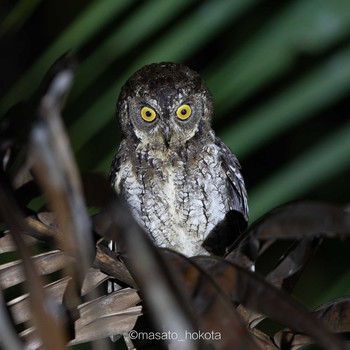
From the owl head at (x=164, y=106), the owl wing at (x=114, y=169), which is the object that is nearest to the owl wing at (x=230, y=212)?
the owl head at (x=164, y=106)

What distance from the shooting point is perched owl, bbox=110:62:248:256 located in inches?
76.5

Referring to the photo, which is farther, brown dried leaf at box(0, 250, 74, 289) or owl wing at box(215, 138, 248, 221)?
owl wing at box(215, 138, 248, 221)

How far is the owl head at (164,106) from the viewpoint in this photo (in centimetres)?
196

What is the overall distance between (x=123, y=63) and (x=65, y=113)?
18 centimetres

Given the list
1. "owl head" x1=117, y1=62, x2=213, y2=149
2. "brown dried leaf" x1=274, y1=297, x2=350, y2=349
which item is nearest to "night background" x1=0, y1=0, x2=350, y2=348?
"brown dried leaf" x1=274, y1=297, x2=350, y2=349

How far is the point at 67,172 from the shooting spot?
49cm

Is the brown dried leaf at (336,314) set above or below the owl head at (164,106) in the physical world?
below

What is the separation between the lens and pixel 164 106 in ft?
6.44

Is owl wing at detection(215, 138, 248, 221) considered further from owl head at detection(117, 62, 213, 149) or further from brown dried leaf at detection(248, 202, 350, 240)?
brown dried leaf at detection(248, 202, 350, 240)

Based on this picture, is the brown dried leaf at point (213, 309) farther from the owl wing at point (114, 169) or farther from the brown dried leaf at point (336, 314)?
the owl wing at point (114, 169)

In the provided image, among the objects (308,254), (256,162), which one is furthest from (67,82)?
(256,162)

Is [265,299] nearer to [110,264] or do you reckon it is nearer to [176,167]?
[110,264]

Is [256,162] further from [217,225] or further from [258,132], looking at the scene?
[258,132]

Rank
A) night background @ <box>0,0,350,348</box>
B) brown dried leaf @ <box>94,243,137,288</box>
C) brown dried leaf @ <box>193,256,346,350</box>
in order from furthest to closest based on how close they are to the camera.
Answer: night background @ <box>0,0,350,348</box>, brown dried leaf @ <box>94,243,137,288</box>, brown dried leaf @ <box>193,256,346,350</box>
